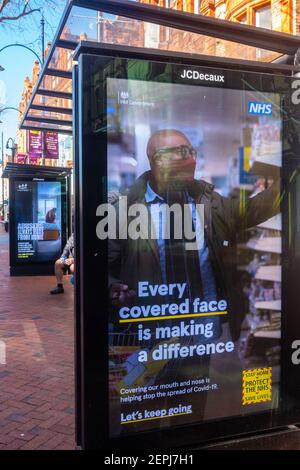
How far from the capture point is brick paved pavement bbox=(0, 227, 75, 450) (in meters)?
3.66

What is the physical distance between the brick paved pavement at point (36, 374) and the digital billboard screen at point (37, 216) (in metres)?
3.27

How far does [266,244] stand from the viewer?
3.28m

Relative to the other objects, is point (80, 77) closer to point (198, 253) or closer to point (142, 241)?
point (142, 241)

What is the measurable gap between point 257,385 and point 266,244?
96 centimetres

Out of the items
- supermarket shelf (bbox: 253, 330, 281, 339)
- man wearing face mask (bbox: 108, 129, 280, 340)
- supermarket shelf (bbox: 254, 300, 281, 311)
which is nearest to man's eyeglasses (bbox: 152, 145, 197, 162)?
man wearing face mask (bbox: 108, 129, 280, 340)

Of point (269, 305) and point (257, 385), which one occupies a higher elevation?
point (269, 305)

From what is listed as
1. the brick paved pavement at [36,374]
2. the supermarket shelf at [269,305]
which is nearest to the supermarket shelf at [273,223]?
the supermarket shelf at [269,305]

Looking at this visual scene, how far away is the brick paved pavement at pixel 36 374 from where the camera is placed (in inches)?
144

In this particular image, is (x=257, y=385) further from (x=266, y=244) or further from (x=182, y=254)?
(x=182, y=254)

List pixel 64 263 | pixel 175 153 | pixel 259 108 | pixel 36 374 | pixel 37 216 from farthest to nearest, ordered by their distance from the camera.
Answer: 1. pixel 37 216
2. pixel 64 263
3. pixel 36 374
4. pixel 259 108
5. pixel 175 153

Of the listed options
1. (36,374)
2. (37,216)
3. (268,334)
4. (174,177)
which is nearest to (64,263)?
(37,216)
